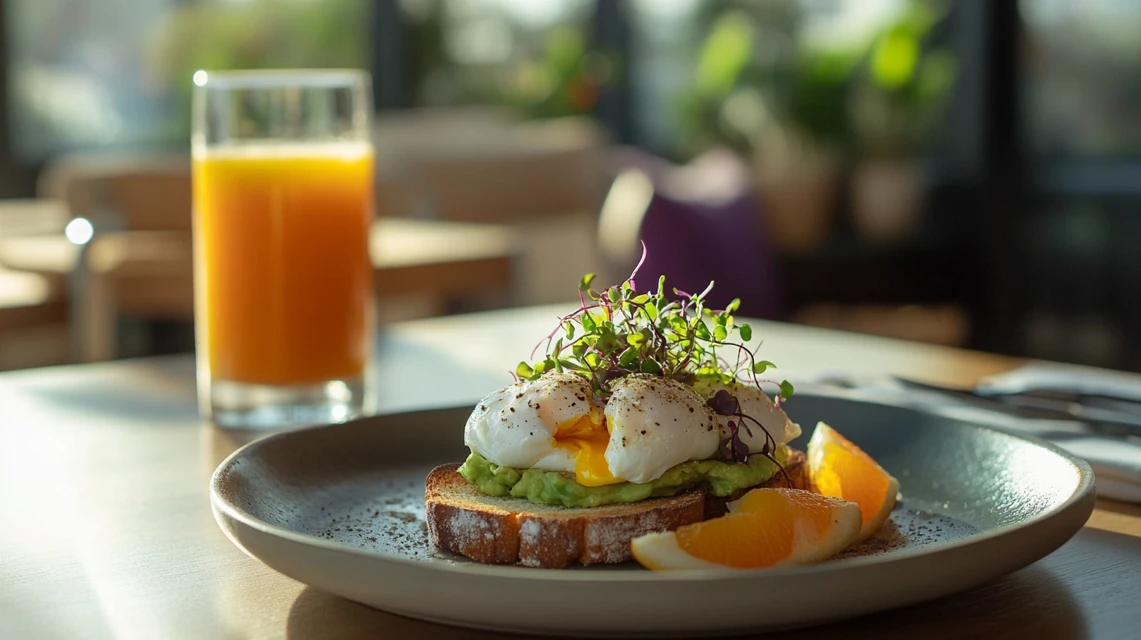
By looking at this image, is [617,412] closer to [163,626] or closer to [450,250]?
[163,626]

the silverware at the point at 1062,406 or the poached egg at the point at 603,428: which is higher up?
the poached egg at the point at 603,428

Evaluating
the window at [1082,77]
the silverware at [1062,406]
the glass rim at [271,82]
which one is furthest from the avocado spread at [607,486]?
the window at [1082,77]

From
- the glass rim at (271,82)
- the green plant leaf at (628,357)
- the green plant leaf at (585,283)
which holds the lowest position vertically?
the green plant leaf at (628,357)

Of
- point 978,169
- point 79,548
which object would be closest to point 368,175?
point 79,548

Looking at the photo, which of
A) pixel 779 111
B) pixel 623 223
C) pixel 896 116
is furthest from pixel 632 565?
pixel 779 111

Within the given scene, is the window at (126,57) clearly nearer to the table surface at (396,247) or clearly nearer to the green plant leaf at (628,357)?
the table surface at (396,247)
